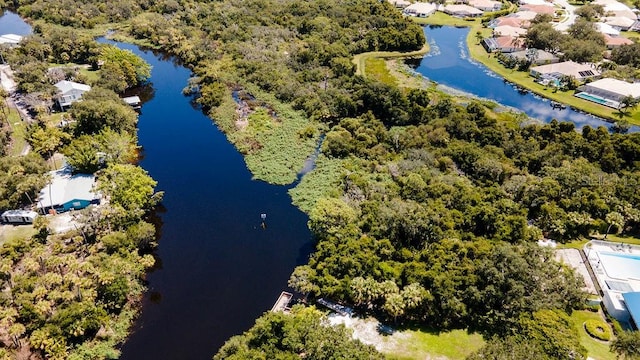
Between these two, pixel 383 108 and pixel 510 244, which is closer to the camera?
pixel 510 244

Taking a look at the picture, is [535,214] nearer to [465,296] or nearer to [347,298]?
[465,296]

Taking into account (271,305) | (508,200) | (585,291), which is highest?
(508,200)

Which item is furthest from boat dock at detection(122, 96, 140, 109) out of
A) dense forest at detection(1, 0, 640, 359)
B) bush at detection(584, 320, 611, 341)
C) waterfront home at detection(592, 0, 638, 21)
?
waterfront home at detection(592, 0, 638, 21)

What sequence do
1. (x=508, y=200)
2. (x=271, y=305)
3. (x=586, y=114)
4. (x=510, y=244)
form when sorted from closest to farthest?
1. (x=271, y=305)
2. (x=510, y=244)
3. (x=508, y=200)
4. (x=586, y=114)

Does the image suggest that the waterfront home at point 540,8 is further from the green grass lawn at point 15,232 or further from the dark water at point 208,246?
the green grass lawn at point 15,232

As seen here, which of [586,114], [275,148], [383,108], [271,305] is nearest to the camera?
[271,305]

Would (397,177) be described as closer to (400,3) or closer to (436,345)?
(436,345)

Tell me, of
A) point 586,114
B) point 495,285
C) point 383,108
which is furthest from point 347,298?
point 586,114

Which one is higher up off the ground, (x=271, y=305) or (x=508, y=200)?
(x=508, y=200)

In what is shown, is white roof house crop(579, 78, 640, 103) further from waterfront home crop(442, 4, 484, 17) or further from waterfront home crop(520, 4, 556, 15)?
waterfront home crop(442, 4, 484, 17)
